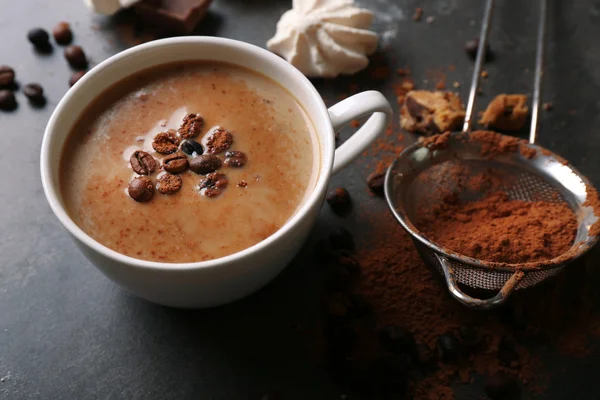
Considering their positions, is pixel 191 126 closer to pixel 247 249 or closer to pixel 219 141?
pixel 219 141

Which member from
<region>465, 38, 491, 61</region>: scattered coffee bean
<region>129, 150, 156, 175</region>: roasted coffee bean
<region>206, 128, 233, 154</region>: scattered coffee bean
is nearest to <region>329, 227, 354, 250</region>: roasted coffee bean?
<region>206, 128, 233, 154</region>: scattered coffee bean

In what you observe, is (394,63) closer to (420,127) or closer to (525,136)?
(420,127)

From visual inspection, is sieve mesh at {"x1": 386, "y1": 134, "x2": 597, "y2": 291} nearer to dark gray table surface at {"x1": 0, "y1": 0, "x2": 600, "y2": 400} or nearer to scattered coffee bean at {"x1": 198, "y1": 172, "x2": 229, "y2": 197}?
dark gray table surface at {"x1": 0, "y1": 0, "x2": 600, "y2": 400}

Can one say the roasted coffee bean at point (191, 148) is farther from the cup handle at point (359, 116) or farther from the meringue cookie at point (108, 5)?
the meringue cookie at point (108, 5)

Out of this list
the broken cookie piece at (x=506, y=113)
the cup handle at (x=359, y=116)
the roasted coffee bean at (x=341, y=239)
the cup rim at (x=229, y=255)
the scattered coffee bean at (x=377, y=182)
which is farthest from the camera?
the broken cookie piece at (x=506, y=113)

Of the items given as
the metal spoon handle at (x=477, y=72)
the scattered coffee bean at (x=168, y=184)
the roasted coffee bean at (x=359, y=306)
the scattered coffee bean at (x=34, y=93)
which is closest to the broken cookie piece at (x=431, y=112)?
the metal spoon handle at (x=477, y=72)

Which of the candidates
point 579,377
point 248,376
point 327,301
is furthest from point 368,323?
point 579,377

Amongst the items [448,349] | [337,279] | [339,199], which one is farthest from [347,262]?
[448,349]
